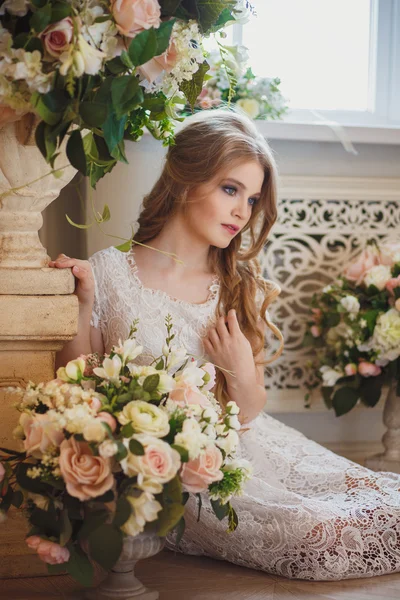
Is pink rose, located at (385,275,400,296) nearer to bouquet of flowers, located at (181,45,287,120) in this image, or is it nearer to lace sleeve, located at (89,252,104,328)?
bouquet of flowers, located at (181,45,287,120)

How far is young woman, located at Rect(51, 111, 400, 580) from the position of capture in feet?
6.10

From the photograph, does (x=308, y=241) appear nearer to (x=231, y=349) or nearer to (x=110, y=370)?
(x=231, y=349)

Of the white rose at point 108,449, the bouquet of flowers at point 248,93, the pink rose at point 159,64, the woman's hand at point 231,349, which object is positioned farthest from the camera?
the bouquet of flowers at point 248,93

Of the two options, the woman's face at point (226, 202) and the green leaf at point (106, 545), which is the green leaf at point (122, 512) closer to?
the green leaf at point (106, 545)

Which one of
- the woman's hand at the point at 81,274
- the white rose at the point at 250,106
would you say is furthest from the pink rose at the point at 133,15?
the white rose at the point at 250,106

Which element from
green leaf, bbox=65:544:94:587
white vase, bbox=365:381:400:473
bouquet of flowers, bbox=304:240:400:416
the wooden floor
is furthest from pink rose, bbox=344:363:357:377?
green leaf, bbox=65:544:94:587

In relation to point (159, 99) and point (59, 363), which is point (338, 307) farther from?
point (159, 99)

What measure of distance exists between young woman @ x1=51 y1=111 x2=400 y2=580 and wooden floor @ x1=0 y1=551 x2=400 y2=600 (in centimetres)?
4

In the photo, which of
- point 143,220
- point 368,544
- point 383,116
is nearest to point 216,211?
point 143,220

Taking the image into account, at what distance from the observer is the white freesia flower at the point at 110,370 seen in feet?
4.85

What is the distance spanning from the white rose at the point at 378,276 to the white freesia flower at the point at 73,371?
1.42 meters

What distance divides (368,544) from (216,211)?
0.92m

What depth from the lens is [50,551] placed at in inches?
54.3

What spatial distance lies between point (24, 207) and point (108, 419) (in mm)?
538
